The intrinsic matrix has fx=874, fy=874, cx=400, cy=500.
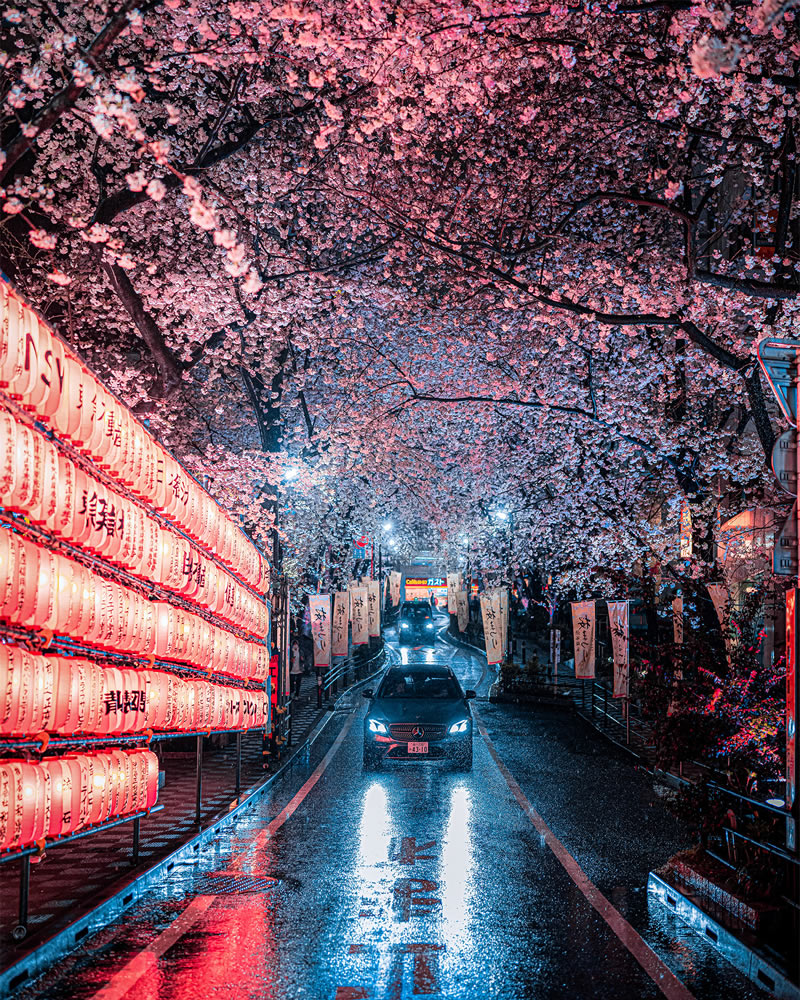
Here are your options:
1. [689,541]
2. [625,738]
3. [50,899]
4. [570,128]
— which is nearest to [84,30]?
[570,128]

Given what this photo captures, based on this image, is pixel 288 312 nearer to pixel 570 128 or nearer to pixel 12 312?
pixel 570 128

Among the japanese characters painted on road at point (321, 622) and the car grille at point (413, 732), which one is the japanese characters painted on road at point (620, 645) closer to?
the car grille at point (413, 732)

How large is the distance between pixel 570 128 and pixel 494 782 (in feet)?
34.3

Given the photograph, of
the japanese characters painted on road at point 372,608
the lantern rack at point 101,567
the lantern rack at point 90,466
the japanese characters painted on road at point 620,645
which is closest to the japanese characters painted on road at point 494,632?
the japanese characters painted on road at point 372,608

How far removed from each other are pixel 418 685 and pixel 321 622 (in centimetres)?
971

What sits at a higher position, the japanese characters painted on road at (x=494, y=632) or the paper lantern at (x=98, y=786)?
the japanese characters painted on road at (x=494, y=632)

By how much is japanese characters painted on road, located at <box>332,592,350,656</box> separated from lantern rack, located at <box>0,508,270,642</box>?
17.2 metres

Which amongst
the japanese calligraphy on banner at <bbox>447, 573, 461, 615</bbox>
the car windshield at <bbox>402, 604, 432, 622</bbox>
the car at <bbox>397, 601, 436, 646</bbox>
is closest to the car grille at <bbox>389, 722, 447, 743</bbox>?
the car at <bbox>397, 601, 436, 646</bbox>

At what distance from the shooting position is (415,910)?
7.43m

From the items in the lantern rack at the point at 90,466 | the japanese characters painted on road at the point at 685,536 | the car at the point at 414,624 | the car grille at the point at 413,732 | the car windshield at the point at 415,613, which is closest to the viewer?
the lantern rack at the point at 90,466

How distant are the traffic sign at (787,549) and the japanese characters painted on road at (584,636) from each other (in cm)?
1655

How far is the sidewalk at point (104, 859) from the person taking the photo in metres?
7.13

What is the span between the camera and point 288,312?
1700 centimetres

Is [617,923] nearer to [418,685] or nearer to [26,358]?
[26,358]
